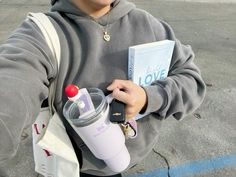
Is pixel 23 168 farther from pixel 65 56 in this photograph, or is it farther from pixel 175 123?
pixel 65 56

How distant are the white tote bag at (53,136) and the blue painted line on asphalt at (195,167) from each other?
5.07 ft

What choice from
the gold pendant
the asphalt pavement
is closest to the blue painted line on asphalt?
the asphalt pavement

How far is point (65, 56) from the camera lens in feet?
5.11

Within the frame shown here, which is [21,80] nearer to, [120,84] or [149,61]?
[120,84]

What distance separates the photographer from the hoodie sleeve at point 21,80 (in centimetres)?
120

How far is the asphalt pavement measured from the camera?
315cm

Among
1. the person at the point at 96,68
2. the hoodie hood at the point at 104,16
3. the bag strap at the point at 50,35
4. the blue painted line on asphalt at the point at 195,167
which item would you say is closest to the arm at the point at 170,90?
the person at the point at 96,68

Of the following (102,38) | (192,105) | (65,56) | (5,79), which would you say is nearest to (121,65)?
(102,38)

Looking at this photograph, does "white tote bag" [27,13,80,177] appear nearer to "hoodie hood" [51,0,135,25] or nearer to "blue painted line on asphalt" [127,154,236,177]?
"hoodie hood" [51,0,135,25]

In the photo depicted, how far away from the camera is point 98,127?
1.40 metres

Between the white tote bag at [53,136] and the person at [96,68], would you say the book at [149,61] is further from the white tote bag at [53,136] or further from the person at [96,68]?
the white tote bag at [53,136]

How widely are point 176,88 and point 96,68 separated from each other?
346mm

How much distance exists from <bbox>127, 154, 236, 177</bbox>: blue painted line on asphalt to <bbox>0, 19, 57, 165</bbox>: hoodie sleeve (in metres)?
1.82

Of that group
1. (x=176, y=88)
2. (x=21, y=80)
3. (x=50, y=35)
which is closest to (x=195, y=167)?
(x=176, y=88)
